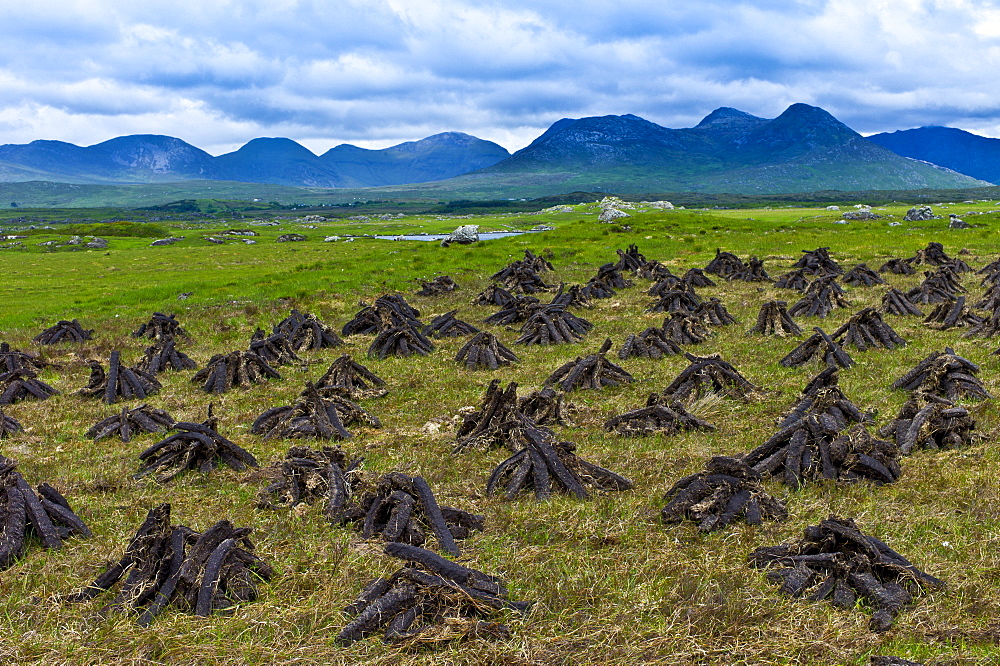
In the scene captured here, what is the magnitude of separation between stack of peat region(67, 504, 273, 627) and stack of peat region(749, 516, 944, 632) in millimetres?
6692

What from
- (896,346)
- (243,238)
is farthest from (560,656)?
(243,238)

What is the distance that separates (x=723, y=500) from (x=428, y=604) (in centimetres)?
485

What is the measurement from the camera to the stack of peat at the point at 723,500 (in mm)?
9789

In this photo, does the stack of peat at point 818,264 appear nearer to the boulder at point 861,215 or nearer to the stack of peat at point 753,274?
the stack of peat at point 753,274

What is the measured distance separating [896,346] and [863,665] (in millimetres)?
17188

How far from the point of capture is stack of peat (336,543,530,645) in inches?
288

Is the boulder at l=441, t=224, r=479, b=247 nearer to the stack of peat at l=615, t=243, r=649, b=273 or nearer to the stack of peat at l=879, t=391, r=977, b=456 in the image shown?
the stack of peat at l=615, t=243, r=649, b=273

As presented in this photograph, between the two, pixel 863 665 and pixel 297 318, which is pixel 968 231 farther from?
pixel 863 665

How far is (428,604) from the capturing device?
767cm

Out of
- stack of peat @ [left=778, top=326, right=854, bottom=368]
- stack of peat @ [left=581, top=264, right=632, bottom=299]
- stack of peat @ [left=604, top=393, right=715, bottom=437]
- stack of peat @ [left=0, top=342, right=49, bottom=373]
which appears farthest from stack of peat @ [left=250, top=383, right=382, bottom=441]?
stack of peat @ [left=581, top=264, right=632, bottom=299]

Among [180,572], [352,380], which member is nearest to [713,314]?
[352,380]

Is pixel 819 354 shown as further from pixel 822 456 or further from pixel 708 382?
pixel 822 456

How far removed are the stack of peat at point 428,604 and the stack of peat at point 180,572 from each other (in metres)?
1.59

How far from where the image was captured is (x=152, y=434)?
1530 centimetres
